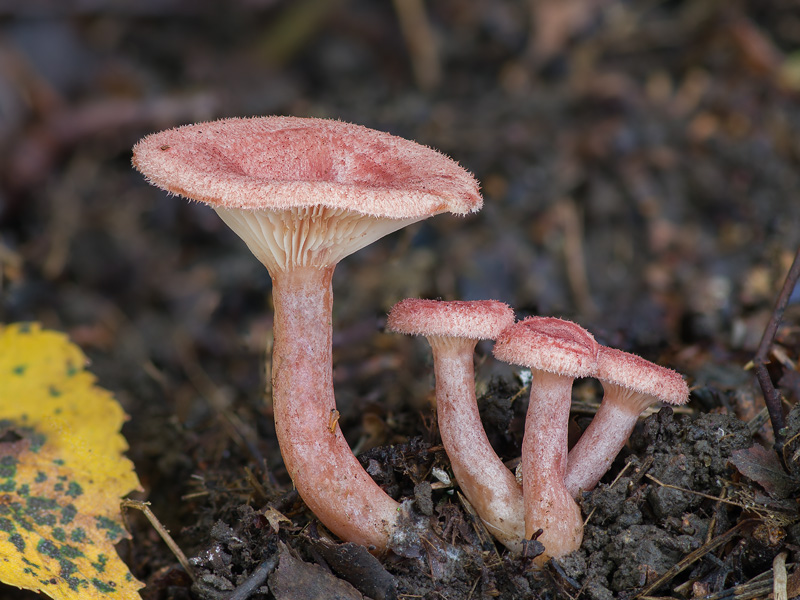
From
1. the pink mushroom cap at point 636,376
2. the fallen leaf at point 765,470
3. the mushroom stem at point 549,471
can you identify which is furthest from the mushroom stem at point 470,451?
the fallen leaf at point 765,470

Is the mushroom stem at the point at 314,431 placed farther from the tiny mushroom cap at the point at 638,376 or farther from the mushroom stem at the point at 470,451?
the tiny mushroom cap at the point at 638,376

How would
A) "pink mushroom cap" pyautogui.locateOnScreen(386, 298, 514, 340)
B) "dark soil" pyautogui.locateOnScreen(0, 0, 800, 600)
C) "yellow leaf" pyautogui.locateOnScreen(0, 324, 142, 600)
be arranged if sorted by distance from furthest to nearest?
"yellow leaf" pyautogui.locateOnScreen(0, 324, 142, 600) → "dark soil" pyautogui.locateOnScreen(0, 0, 800, 600) → "pink mushroom cap" pyautogui.locateOnScreen(386, 298, 514, 340)

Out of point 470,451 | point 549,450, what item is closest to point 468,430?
point 470,451

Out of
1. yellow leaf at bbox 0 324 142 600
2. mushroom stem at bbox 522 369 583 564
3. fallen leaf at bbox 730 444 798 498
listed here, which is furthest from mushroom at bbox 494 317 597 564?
yellow leaf at bbox 0 324 142 600

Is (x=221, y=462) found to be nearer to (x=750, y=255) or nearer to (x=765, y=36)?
(x=750, y=255)

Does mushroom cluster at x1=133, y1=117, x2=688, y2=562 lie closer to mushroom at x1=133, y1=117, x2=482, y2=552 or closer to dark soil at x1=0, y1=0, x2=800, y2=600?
mushroom at x1=133, y1=117, x2=482, y2=552

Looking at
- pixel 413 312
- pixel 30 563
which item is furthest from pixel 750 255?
pixel 30 563
